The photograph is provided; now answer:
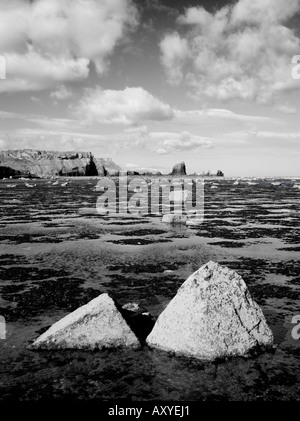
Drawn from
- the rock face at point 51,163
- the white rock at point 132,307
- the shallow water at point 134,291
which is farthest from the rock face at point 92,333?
the rock face at point 51,163

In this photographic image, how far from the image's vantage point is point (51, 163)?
139125 millimetres

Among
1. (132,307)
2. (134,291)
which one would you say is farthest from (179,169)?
(132,307)

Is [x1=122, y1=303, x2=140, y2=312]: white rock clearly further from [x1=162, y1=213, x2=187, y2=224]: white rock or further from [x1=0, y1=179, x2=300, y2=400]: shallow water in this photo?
[x1=162, y1=213, x2=187, y2=224]: white rock

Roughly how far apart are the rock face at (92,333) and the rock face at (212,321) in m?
0.42

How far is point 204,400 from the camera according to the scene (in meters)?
3.80

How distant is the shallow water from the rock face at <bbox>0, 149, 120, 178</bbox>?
118110 mm

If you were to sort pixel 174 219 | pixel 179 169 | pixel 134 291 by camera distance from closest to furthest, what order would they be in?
pixel 134 291, pixel 174 219, pixel 179 169

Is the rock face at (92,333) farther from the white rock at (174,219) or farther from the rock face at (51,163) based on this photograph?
the rock face at (51,163)

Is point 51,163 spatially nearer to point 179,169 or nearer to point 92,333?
point 179,169

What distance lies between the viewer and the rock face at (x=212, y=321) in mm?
4684

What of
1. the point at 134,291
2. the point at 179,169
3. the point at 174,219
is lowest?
the point at 134,291

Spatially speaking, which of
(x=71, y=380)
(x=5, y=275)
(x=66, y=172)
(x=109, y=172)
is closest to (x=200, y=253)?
(x=5, y=275)

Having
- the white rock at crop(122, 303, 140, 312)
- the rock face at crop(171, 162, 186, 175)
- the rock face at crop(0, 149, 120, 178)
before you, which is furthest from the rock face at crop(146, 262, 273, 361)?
the rock face at crop(171, 162, 186, 175)

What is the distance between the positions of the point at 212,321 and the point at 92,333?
1.67m
